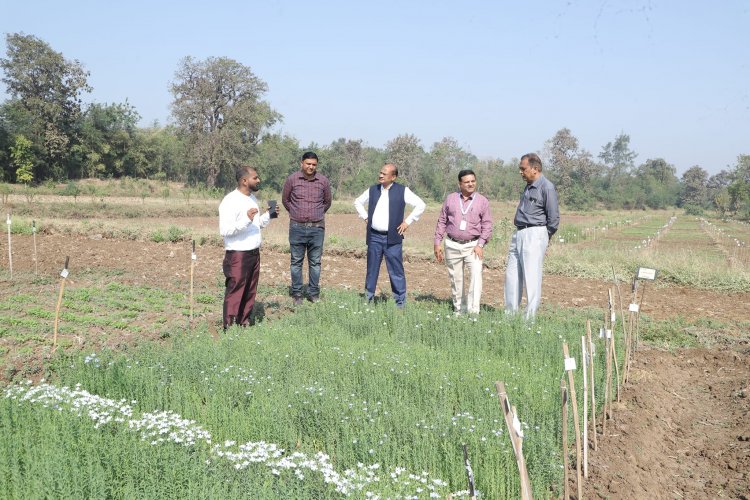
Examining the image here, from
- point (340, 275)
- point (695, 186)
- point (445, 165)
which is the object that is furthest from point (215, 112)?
point (695, 186)

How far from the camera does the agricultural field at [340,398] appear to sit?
326 centimetres

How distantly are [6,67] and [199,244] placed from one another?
100 feet

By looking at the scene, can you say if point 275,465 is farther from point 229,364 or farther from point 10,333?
point 10,333

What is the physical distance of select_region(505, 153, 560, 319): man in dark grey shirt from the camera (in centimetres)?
644

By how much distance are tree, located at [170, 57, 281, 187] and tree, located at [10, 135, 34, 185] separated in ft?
31.4

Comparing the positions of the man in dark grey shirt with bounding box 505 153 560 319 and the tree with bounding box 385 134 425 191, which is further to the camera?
the tree with bounding box 385 134 425 191

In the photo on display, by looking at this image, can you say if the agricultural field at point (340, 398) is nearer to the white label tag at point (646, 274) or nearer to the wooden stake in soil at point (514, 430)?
the wooden stake in soil at point (514, 430)

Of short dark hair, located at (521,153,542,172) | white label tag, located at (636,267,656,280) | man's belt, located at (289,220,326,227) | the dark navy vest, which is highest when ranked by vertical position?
short dark hair, located at (521,153,542,172)

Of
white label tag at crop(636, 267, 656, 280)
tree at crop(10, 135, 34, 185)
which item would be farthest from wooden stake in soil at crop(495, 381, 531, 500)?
tree at crop(10, 135, 34, 185)

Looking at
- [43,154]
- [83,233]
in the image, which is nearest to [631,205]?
[43,154]

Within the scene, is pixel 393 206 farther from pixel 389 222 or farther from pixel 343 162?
pixel 343 162

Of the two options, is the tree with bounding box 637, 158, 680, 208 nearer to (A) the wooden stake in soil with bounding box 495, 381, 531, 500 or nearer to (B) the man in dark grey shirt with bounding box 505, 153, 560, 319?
(B) the man in dark grey shirt with bounding box 505, 153, 560, 319

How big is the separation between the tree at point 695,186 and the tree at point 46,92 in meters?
76.3

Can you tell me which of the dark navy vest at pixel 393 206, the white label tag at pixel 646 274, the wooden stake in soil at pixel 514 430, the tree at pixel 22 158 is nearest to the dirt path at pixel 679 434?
the white label tag at pixel 646 274
